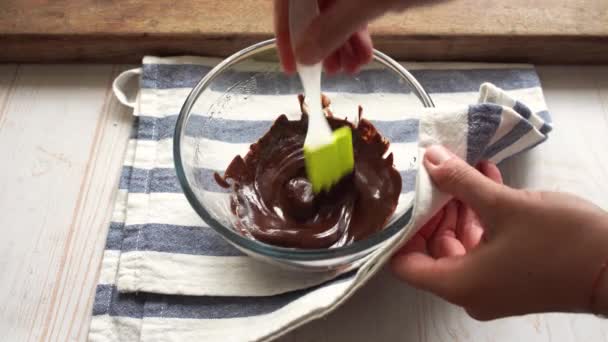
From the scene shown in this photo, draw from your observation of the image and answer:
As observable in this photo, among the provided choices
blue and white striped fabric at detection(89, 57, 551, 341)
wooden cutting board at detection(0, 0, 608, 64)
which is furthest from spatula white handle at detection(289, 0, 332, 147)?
wooden cutting board at detection(0, 0, 608, 64)

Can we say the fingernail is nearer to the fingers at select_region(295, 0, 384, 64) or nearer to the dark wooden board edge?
the fingers at select_region(295, 0, 384, 64)

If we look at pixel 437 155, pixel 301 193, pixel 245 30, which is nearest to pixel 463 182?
pixel 437 155

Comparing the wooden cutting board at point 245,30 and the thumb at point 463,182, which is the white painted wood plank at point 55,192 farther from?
the thumb at point 463,182

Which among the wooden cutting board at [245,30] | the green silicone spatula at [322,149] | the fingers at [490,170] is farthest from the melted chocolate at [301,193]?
the wooden cutting board at [245,30]

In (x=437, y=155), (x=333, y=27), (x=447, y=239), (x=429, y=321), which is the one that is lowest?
(x=429, y=321)

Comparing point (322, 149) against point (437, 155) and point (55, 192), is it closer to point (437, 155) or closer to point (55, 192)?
point (437, 155)

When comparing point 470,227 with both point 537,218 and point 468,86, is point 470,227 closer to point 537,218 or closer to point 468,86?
point 537,218
